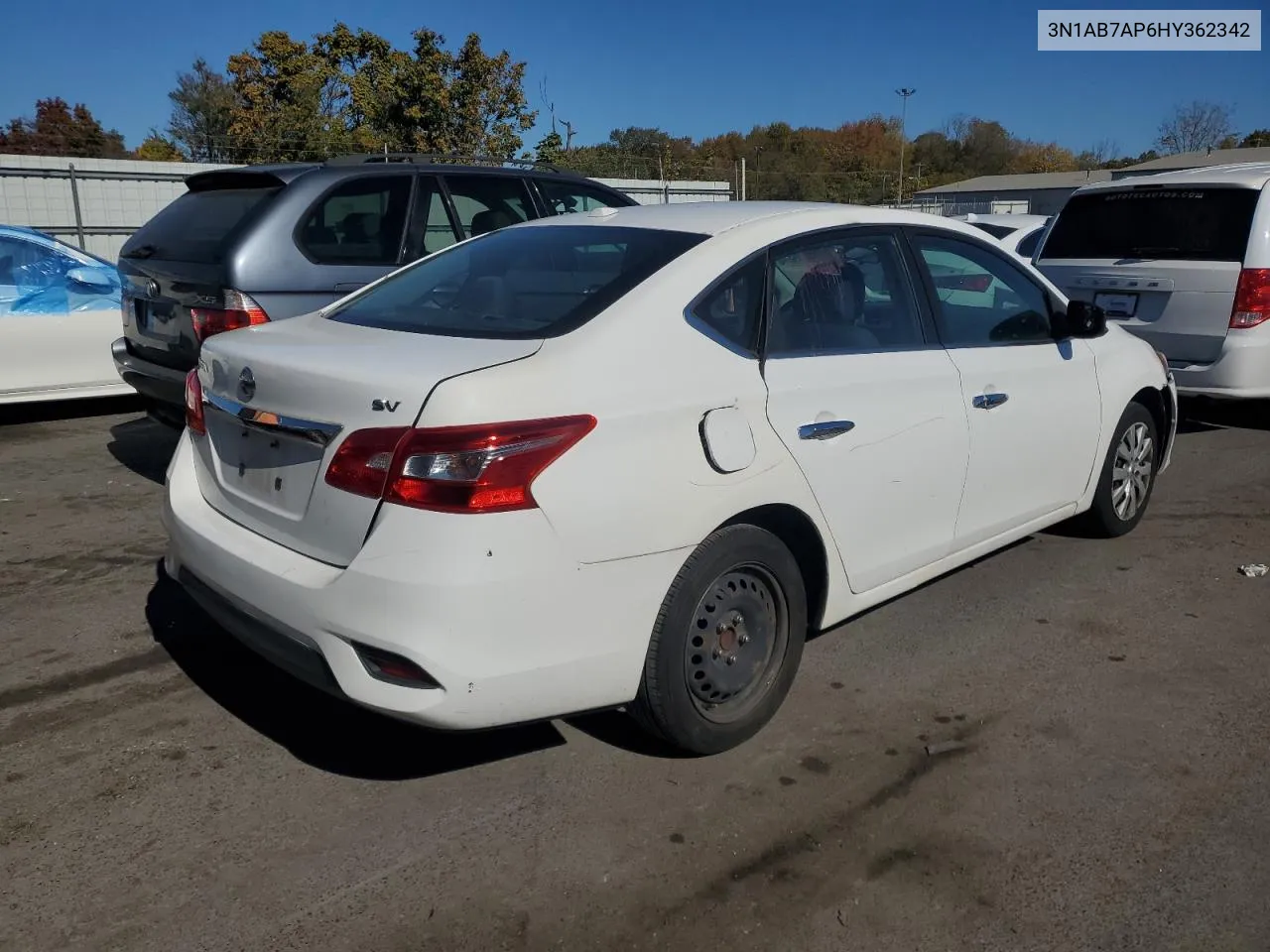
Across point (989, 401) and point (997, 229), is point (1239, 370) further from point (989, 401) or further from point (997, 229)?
point (997, 229)

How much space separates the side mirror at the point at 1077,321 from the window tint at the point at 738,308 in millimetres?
1820

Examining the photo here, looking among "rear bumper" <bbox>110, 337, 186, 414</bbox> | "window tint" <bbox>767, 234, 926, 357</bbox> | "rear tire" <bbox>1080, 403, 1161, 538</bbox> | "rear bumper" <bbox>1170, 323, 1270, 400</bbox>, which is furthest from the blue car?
"rear bumper" <bbox>1170, 323, 1270, 400</bbox>

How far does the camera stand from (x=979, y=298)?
4.43 m

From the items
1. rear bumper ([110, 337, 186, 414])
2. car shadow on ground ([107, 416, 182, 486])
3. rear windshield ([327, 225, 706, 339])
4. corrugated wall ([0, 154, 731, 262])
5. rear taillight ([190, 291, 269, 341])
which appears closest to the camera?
rear windshield ([327, 225, 706, 339])

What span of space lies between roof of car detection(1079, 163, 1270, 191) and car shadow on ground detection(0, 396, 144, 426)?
771 centimetres

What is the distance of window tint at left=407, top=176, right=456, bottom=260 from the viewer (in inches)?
244

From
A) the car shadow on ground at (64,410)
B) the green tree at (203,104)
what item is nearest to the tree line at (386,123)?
the green tree at (203,104)

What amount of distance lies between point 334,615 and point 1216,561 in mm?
4404

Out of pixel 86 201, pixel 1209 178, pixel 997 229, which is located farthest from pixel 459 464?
pixel 86 201

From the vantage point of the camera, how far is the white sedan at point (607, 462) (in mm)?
2701

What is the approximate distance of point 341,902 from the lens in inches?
105

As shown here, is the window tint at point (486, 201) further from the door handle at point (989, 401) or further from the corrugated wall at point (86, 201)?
the corrugated wall at point (86, 201)

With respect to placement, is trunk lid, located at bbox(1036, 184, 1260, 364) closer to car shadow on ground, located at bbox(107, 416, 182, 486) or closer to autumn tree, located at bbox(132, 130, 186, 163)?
car shadow on ground, located at bbox(107, 416, 182, 486)

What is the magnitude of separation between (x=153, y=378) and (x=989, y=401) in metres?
4.34
